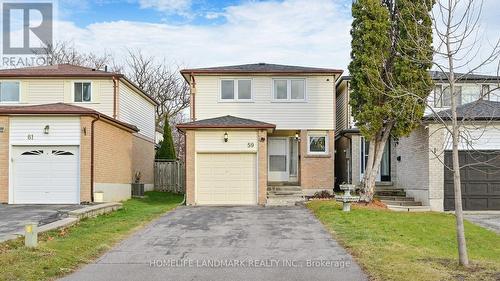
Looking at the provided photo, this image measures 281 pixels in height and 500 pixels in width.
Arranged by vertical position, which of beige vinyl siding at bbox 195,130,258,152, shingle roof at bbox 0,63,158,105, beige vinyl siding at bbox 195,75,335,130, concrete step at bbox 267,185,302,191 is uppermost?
shingle roof at bbox 0,63,158,105

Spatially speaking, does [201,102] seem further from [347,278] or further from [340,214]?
[347,278]

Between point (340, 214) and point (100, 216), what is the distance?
739cm

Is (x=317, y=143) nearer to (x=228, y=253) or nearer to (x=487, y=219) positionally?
(x=487, y=219)

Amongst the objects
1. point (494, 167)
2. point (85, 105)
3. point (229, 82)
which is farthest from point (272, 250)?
point (85, 105)

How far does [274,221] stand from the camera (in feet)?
52.4

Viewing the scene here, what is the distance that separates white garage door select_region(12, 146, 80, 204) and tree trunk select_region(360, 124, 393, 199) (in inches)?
417

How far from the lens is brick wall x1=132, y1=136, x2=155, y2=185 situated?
28.1 m

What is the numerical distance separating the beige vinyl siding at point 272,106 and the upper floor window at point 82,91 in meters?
5.31

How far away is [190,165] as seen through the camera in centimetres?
2120

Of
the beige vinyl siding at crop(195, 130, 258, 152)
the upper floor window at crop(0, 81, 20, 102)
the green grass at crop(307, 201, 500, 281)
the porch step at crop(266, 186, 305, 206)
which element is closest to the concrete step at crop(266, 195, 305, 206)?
the porch step at crop(266, 186, 305, 206)

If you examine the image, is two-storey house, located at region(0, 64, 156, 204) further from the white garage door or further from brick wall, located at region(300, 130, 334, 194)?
brick wall, located at region(300, 130, 334, 194)

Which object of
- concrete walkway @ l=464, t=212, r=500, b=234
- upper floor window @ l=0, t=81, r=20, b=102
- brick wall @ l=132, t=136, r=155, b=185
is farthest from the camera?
brick wall @ l=132, t=136, r=155, b=185

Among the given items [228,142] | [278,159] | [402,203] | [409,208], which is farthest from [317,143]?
[409,208]

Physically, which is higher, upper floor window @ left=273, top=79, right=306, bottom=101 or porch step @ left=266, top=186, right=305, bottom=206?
upper floor window @ left=273, top=79, right=306, bottom=101
